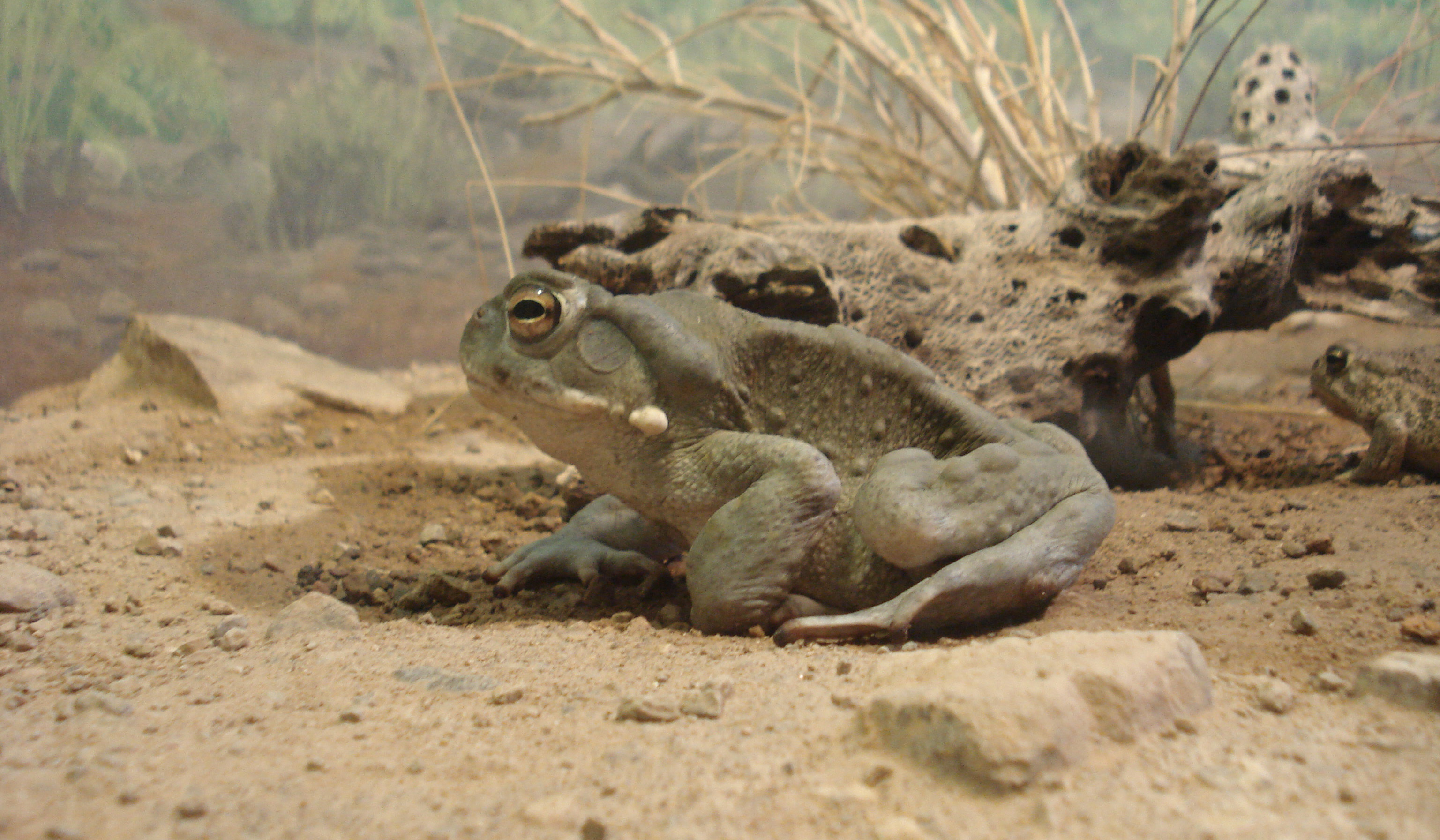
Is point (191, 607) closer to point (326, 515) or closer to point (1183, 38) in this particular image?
point (326, 515)

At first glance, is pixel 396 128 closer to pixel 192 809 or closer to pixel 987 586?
pixel 987 586

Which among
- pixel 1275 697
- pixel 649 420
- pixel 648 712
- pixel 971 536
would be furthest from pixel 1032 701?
pixel 649 420

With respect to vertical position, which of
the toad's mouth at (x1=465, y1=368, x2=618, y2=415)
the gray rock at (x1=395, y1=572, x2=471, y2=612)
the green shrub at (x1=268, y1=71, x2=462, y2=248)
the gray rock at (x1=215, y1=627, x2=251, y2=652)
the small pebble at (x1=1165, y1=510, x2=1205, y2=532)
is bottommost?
the gray rock at (x1=395, y1=572, x2=471, y2=612)

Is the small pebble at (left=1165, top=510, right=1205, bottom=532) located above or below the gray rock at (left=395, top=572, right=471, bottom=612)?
above

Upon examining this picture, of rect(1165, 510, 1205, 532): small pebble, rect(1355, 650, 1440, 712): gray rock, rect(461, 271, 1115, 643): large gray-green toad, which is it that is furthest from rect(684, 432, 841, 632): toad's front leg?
rect(1165, 510, 1205, 532): small pebble

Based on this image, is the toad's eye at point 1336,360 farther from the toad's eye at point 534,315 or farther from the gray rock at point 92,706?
the gray rock at point 92,706

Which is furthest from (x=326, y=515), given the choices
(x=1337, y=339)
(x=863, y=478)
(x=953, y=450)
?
(x=1337, y=339)

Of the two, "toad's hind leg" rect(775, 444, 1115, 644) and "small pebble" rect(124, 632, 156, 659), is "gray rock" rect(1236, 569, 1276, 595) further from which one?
"small pebble" rect(124, 632, 156, 659)

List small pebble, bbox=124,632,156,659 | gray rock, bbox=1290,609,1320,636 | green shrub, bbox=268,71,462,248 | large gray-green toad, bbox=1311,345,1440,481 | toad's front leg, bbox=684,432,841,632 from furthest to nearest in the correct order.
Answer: green shrub, bbox=268,71,462,248
large gray-green toad, bbox=1311,345,1440,481
toad's front leg, bbox=684,432,841,632
small pebble, bbox=124,632,156,659
gray rock, bbox=1290,609,1320,636
